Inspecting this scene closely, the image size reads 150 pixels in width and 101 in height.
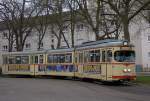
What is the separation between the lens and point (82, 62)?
31.9 meters

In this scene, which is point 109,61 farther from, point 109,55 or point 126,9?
point 126,9

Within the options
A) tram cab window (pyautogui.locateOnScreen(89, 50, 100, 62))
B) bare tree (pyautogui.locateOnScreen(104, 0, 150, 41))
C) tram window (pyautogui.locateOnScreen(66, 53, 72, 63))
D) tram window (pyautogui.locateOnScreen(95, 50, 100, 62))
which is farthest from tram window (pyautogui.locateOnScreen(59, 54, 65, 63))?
tram window (pyautogui.locateOnScreen(95, 50, 100, 62))

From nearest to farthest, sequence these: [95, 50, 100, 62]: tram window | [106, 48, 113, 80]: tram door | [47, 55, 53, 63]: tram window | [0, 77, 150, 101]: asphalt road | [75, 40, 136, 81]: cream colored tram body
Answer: [0, 77, 150, 101]: asphalt road
[75, 40, 136, 81]: cream colored tram body
[106, 48, 113, 80]: tram door
[95, 50, 100, 62]: tram window
[47, 55, 53, 63]: tram window

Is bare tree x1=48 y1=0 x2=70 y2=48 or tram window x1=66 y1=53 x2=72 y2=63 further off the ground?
bare tree x1=48 y1=0 x2=70 y2=48

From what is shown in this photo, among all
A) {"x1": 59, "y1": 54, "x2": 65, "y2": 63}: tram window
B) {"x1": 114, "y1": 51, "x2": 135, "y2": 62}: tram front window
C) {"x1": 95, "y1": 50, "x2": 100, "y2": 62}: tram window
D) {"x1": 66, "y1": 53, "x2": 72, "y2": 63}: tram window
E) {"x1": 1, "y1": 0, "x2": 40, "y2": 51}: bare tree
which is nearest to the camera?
{"x1": 114, "y1": 51, "x2": 135, "y2": 62}: tram front window

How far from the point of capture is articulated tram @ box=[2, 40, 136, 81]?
87.2ft

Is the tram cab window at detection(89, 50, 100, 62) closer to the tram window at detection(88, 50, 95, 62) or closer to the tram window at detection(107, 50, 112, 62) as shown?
the tram window at detection(88, 50, 95, 62)

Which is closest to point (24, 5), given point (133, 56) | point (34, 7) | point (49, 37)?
point (34, 7)

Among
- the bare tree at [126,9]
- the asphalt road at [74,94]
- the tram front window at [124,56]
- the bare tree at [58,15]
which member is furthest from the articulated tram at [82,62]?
the bare tree at [58,15]

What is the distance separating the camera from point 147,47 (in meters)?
69.5

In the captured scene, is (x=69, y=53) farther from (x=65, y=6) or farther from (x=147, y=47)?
(x=147, y=47)

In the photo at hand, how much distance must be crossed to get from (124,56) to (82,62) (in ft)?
18.7

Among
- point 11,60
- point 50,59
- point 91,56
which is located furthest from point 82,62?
point 11,60

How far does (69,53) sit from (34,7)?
50.6 feet
